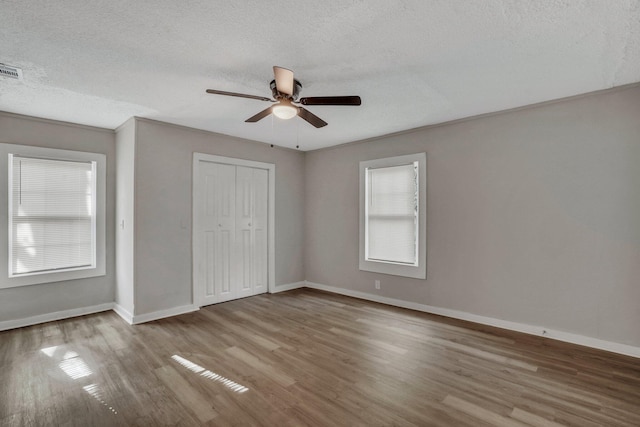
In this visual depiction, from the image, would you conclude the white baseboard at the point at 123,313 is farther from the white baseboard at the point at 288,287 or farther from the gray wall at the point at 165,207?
the white baseboard at the point at 288,287

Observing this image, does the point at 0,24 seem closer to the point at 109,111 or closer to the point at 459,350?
the point at 109,111

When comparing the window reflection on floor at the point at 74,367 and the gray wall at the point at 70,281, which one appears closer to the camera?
the window reflection on floor at the point at 74,367

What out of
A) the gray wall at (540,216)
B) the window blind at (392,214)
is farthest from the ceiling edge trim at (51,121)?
the gray wall at (540,216)

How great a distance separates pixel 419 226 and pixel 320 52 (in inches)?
106

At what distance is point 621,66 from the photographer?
8.02ft

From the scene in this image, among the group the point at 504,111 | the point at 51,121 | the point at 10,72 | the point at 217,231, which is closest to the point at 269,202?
the point at 217,231

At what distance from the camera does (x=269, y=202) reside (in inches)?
205

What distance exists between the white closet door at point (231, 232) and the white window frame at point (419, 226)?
163 centimetres

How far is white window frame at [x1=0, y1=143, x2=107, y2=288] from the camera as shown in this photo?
3510 millimetres

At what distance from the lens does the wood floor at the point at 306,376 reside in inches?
79.3

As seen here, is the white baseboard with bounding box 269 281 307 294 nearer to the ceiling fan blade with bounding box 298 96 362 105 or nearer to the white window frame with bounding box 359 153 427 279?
the white window frame with bounding box 359 153 427 279

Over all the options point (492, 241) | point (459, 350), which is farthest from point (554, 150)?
point (459, 350)

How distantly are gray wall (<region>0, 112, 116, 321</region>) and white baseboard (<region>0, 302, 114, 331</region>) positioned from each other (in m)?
0.04

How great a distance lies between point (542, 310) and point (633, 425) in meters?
1.39
